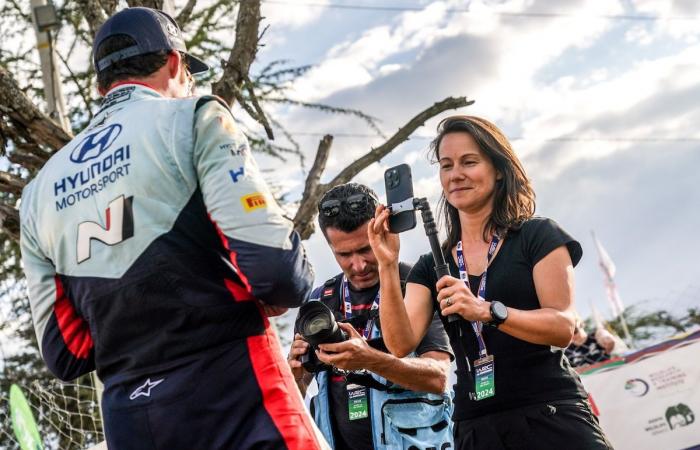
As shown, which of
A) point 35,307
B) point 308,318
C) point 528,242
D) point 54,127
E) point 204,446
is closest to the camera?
point 204,446

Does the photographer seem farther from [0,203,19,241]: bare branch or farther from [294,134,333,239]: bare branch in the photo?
[0,203,19,241]: bare branch

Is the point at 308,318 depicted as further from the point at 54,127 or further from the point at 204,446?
the point at 54,127

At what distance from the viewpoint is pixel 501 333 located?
3029 millimetres

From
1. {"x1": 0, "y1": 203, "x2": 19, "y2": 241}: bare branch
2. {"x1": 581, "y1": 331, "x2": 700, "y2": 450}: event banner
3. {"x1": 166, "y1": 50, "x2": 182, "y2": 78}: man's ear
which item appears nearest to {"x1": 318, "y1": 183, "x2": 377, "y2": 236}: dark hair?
{"x1": 166, "y1": 50, "x2": 182, "y2": 78}: man's ear

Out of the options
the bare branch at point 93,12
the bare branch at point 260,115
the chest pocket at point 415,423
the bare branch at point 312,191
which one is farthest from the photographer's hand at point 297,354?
the bare branch at point 93,12

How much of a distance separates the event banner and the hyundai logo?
257 inches

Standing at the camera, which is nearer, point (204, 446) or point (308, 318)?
point (204, 446)

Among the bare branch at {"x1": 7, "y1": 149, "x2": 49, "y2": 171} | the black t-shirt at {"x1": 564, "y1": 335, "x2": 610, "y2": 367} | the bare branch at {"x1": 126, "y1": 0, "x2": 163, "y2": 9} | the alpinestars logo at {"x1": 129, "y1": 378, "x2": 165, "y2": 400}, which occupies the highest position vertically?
the bare branch at {"x1": 126, "y1": 0, "x2": 163, "y2": 9}

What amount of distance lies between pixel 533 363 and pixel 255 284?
47.7 inches

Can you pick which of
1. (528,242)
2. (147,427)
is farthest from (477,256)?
(147,427)

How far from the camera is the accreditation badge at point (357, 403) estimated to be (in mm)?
3717

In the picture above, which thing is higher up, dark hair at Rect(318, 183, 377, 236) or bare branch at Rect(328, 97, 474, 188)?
bare branch at Rect(328, 97, 474, 188)

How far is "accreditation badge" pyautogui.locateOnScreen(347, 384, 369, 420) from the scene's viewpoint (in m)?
3.72

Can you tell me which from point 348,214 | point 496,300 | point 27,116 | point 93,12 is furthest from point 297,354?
point 93,12
